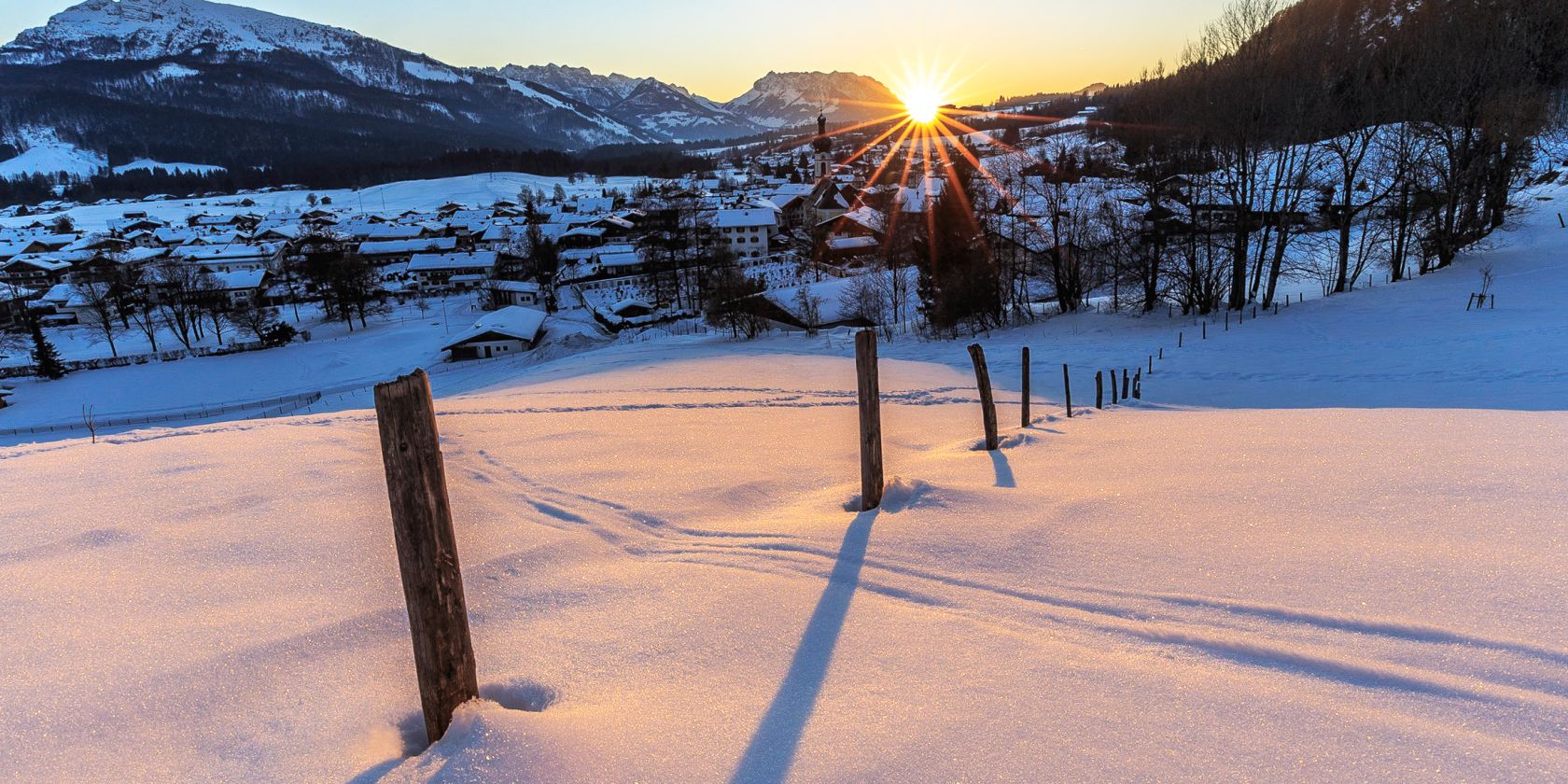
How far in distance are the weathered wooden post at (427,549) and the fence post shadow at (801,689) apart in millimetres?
1453

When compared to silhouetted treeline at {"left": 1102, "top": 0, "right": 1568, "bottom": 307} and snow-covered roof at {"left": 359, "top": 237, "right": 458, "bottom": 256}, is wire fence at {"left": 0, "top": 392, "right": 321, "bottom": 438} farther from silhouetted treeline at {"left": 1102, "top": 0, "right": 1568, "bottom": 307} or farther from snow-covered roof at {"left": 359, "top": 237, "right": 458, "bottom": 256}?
snow-covered roof at {"left": 359, "top": 237, "right": 458, "bottom": 256}

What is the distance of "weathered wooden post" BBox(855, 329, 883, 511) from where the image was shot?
20.5 ft

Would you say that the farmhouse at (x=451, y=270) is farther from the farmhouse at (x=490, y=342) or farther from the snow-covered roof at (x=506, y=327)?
the farmhouse at (x=490, y=342)

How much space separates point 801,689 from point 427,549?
6.40ft

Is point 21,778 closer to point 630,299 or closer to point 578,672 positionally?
point 578,672

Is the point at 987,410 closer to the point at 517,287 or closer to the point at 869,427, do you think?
the point at 869,427

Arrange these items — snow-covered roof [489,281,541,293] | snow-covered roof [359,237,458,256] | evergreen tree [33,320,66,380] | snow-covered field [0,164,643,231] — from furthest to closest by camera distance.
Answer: snow-covered field [0,164,643,231]
snow-covered roof [359,237,458,256]
snow-covered roof [489,281,541,293]
evergreen tree [33,320,66,380]

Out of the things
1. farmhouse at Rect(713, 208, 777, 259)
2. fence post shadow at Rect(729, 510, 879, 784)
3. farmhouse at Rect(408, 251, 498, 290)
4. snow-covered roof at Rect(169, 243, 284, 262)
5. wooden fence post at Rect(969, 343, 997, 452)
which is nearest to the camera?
fence post shadow at Rect(729, 510, 879, 784)

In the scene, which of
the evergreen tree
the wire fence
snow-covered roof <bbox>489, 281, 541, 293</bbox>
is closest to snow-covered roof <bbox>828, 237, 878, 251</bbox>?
snow-covered roof <bbox>489, 281, 541, 293</bbox>

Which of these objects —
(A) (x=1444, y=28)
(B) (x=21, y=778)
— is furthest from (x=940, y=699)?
(A) (x=1444, y=28)

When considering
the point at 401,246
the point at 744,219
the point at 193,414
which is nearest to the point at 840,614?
the point at 193,414

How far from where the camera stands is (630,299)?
51500mm

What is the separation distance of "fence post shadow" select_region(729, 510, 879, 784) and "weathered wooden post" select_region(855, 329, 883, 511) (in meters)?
1.18

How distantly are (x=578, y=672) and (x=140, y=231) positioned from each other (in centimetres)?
12638
